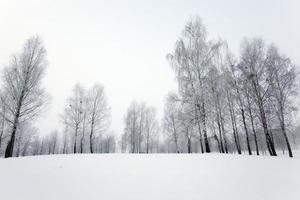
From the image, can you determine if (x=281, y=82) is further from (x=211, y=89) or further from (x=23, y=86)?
(x=23, y=86)

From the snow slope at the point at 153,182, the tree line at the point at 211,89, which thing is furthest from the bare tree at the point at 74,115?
the snow slope at the point at 153,182

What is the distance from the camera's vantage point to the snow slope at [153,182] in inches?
191

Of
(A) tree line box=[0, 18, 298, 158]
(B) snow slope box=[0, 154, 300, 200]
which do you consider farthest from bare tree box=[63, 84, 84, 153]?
(B) snow slope box=[0, 154, 300, 200]

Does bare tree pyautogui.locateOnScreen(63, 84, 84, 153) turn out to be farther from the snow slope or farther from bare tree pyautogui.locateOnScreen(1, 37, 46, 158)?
the snow slope

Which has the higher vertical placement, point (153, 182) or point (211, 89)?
point (211, 89)

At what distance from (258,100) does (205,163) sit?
493 inches

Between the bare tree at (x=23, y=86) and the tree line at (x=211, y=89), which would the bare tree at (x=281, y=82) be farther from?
the bare tree at (x=23, y=86)

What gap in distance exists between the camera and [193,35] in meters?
16.0

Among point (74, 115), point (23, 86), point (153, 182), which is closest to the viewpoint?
point (153, 182)

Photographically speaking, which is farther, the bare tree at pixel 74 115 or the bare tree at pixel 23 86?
the bare tree at pixel 74 115

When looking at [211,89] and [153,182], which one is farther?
[211,89]

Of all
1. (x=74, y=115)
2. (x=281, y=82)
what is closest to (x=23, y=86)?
(x=74, y=115)

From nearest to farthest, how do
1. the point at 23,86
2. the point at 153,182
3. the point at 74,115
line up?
1. the point at 153,182
2. the point at 23,86
3. the point at 74,115

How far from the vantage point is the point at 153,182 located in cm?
579
